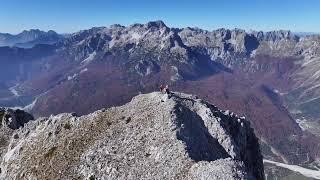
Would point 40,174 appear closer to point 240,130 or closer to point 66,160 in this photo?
point 66,160

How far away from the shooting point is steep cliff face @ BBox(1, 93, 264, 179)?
77.9 meters

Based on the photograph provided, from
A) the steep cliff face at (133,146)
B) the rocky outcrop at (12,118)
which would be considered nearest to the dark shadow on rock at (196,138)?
the steep cliff face at (133,146)

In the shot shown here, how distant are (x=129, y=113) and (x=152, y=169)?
19282mm

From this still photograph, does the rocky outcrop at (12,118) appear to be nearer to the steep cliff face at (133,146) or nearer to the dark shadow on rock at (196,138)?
the steep cliff face at (133,146)

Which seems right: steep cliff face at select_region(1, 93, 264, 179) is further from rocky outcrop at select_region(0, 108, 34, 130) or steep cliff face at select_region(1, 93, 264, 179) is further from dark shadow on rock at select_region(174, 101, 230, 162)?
rocky outcrop at select_region(0, 108, 34, 130)

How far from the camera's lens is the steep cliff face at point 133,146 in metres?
77.9

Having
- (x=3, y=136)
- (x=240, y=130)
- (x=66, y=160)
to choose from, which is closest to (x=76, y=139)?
(x=66, y=160)

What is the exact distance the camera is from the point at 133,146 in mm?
84938

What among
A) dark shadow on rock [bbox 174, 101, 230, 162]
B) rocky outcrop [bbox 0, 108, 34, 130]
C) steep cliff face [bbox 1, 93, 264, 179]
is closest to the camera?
steep cliff face [bbox 1, 93, 264, 179]

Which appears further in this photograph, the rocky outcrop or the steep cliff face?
the rocky outcrop

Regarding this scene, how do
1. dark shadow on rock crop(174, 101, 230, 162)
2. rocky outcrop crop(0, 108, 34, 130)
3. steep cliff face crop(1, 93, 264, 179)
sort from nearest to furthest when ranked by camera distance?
1. steep cliff face crop(1, 93, 264, 179)
2. dark shadow on rock crop(174, 101, 230, 162)
3. rocky outcrop crop(0, 108, 34, 130)

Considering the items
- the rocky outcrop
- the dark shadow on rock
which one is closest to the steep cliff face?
the dark shadow on rock

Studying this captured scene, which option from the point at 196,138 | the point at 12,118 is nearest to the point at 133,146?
the point at 196,138

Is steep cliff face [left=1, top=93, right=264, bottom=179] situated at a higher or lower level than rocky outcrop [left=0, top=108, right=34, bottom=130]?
higher
